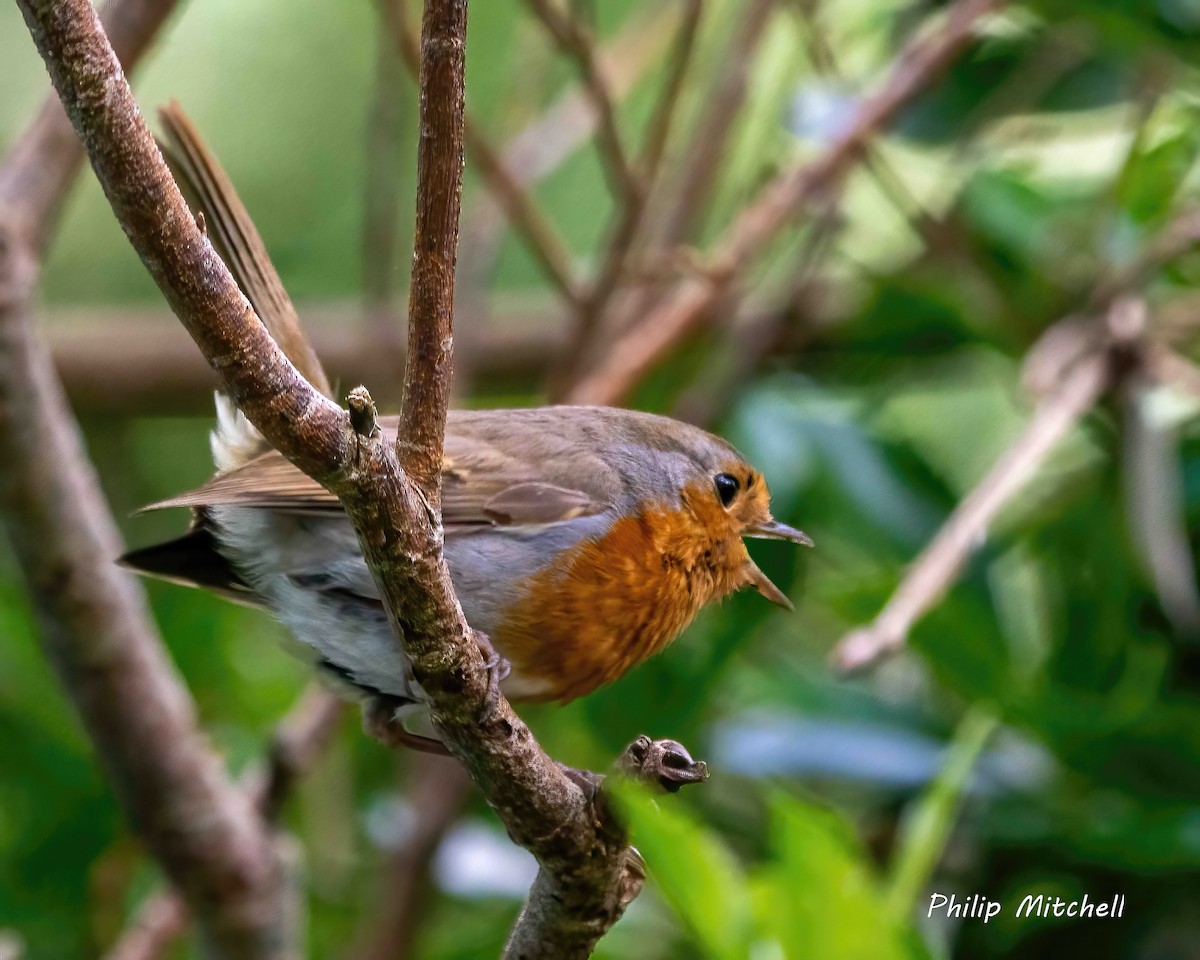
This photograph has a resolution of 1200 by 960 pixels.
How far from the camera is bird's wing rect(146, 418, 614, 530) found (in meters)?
2.08

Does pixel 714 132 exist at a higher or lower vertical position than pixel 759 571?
higher

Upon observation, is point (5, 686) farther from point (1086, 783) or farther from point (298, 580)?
point (1086, 783)

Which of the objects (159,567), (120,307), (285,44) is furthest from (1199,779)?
(120,307)

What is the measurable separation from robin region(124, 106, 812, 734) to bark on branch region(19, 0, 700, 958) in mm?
469

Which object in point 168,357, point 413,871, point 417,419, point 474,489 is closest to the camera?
point 417,419

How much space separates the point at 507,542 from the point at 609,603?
19 cm

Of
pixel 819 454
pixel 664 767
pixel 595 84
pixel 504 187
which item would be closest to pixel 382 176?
pixel 504 187

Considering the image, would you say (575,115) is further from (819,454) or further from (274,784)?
(274,784)

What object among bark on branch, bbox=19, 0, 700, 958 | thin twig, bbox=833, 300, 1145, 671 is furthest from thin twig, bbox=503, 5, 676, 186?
bark on branch, bbox=19, 0, 700, 958

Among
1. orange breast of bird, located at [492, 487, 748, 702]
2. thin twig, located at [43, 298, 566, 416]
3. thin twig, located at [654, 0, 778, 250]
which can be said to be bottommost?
orange breast of bird, located at [492, 487, 748, 702]

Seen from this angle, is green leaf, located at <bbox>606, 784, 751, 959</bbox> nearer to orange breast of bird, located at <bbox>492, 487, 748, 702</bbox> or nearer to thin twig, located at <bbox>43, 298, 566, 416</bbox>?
orange breast of bird, located at <bbox>492, 487, 748, 702</bbox>

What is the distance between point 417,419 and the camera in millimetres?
1405

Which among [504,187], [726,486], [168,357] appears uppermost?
[504,187]

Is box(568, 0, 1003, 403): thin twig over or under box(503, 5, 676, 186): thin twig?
under
